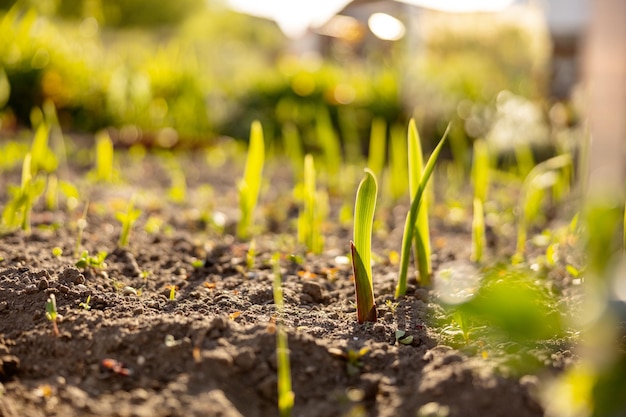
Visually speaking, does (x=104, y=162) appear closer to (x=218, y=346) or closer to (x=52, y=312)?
(x=52, y=312)

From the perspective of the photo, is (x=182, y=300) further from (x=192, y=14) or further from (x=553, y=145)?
(x=192, y=14)

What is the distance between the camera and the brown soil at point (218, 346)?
1223 mm

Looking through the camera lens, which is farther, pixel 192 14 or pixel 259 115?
pixel 192 14

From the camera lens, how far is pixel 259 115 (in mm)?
6555

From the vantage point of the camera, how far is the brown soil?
1223 mm

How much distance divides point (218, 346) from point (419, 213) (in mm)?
799

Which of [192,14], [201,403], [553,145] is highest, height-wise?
[192,14]

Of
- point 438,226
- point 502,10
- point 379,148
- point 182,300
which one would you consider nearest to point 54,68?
point 379,148

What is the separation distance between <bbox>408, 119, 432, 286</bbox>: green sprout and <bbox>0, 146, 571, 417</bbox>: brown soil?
11cm

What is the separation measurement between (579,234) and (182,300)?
4.26 feet

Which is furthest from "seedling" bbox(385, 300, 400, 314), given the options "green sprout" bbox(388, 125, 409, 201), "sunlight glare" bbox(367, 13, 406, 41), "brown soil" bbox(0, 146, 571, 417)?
"sunlight glare" bbox(367, 13, 406, 41)

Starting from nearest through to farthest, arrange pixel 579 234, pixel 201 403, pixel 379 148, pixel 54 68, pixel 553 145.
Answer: pixel 201 403 → pixel 579 234 → pixel 379 148 → pixel 553 145 → pixel 54 68

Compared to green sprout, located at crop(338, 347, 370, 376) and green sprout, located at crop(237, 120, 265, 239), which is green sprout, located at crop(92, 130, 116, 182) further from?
green sprout, located at crop(338, 347, 370, 376)

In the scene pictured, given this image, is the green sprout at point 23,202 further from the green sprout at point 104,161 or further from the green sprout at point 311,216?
the green sprout at point 104,161
